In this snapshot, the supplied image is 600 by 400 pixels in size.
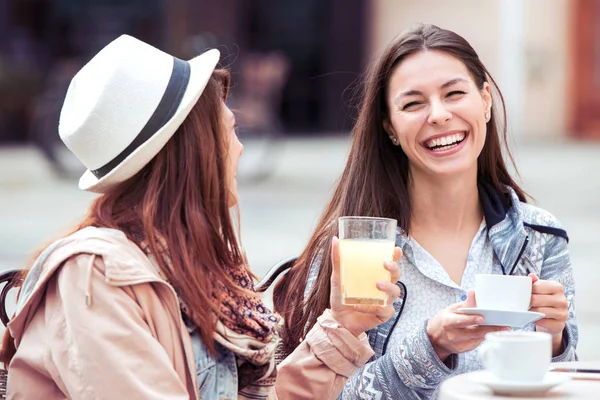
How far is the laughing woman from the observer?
286 centimetres

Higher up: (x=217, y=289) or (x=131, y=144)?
(x=131, y=144)

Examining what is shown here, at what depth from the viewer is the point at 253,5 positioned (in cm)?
1869

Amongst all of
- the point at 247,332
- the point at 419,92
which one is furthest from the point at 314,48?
the point at 247,332

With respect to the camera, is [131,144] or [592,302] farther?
[592,302]

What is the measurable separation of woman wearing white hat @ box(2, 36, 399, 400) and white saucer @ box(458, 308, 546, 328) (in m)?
0.19

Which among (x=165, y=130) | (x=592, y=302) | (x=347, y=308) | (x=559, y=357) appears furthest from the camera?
(x=592, y=302)

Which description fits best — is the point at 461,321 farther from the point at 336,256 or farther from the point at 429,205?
the point at 429,205

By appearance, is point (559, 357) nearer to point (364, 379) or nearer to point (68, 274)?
point (364, 379)

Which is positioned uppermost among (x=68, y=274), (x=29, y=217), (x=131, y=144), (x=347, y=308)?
(x=131, y=144)

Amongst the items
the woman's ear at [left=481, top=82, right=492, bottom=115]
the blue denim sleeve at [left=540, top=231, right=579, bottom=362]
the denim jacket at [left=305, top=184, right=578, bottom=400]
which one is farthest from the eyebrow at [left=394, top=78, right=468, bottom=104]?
the blue denim sleeve at [left=540, top=231, right=579, bottom=362]

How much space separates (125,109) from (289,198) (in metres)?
8.73

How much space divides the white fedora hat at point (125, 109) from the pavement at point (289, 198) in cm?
285

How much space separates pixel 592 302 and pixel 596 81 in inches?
487

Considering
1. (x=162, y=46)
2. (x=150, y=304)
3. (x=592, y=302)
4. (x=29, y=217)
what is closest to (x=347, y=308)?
(x=150, y=304)
